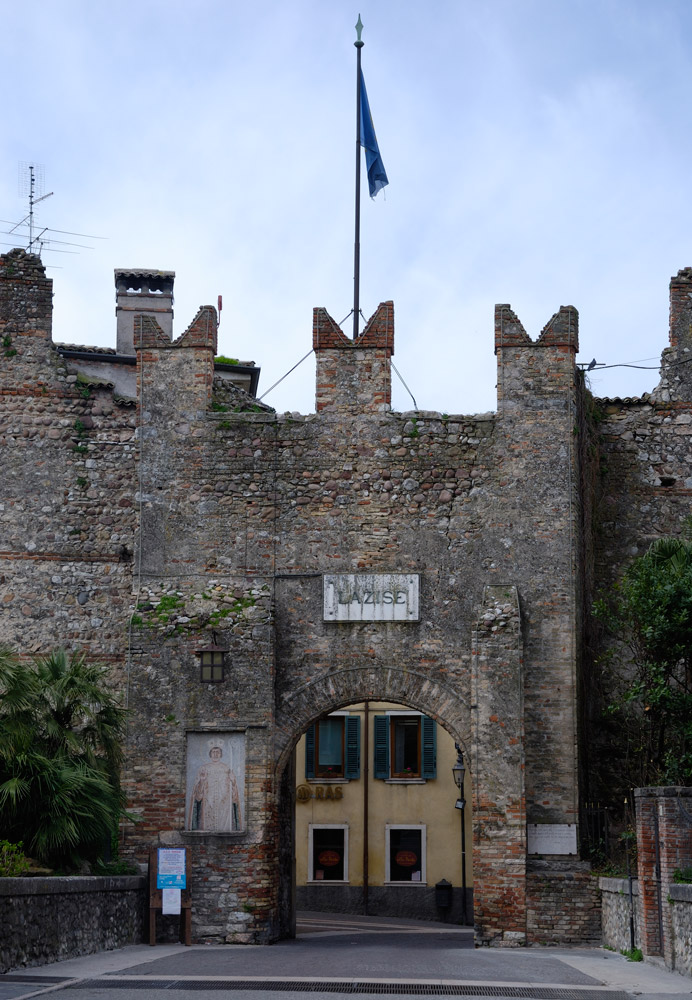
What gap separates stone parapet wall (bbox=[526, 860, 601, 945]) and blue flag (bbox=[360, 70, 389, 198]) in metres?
10.6

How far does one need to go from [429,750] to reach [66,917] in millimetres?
15090

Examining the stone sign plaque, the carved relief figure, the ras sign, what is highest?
the ras sign

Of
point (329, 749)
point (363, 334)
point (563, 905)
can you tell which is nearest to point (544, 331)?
point (363, 334)

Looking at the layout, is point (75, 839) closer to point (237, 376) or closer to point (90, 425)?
point (90, 425)

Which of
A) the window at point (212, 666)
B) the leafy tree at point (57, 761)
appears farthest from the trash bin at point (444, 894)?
the leafy tree at point (57, 761)

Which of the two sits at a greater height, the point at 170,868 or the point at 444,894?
the point at 170,868

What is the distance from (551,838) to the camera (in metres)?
17.9

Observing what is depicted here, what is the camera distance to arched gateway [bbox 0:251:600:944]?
1791 cm

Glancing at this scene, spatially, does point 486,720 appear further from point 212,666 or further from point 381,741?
point 381,741

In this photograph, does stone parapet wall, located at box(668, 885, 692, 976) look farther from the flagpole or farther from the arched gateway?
the flagpole

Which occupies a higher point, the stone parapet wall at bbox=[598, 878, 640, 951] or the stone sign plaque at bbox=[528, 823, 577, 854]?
the stone sign plaque at bbox=[528, 823, 577, 854]

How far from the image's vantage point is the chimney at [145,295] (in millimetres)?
27875

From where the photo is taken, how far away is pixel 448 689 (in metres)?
18.4

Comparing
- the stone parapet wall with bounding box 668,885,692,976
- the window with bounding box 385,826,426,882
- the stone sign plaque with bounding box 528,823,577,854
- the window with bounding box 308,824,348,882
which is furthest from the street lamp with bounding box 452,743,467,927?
the stone parapet wall with bounding box 668,885,692,976
